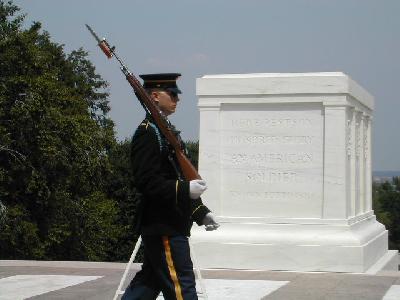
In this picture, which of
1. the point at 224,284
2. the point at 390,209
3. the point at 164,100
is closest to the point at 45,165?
the point at 224,284

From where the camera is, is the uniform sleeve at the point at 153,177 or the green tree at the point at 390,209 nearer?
the uniform sleeve at the point at 153,177

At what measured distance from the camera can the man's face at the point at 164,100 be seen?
502 cm

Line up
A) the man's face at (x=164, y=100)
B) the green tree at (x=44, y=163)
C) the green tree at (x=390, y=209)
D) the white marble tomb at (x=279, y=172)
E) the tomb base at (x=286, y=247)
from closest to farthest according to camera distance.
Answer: the man's face at (x=164, y=100), the tomb base at (x=286, y=247), the white marble tomb at (x=279, y=172), the green tree at (x=44, y=163), the green tree at (x=390, y=209)

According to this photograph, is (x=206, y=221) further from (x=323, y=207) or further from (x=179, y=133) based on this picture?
(x=323, y=207)

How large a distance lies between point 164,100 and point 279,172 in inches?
247

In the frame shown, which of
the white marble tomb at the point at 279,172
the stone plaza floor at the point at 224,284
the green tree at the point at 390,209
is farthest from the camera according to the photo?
the green tree at the point at 390,209

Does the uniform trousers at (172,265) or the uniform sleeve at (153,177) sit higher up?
the uniform sleeve at (153,177)

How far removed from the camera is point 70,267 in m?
11.1

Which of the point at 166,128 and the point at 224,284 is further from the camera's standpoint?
the point at 224,284

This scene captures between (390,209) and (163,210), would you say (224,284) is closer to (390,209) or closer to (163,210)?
(163,210)

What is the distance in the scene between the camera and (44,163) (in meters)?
29.8

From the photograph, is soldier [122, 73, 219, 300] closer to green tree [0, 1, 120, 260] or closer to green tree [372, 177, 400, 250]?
green tree [0, 1, 120, 260]

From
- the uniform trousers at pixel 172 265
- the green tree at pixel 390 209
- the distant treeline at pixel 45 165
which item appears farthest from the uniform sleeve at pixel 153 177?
the green tree at pixel 390 209

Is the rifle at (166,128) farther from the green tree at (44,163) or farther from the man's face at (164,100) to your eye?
the green tree at (44,163)
